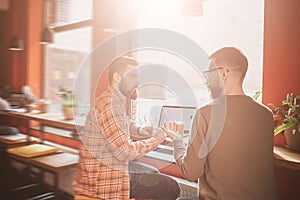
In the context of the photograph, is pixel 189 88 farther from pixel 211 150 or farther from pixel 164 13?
pixel 211 150

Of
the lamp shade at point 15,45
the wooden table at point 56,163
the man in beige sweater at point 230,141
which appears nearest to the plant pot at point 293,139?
the man in beige sweater at point 230,141

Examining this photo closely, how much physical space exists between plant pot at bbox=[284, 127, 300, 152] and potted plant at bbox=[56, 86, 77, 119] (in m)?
1.20

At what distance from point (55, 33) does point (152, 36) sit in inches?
71.9

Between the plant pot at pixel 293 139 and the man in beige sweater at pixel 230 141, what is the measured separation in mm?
428

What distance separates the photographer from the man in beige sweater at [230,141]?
47.8 inches

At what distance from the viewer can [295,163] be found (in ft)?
4.54

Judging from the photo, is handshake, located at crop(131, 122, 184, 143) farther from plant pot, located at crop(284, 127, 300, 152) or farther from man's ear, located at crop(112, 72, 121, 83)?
plant pot, located at crop(284, 127, 300, 152)

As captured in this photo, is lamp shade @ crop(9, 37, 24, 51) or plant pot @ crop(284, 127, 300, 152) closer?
lamp shade @ crop(9, 37, 24, 51)

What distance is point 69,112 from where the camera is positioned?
1.06 meters

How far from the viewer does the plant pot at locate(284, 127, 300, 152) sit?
62.4 inches

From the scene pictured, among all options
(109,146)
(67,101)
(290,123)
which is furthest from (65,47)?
(290,123)

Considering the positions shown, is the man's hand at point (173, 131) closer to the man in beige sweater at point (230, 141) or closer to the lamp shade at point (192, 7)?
the man in beige sweater at point (230, 141)

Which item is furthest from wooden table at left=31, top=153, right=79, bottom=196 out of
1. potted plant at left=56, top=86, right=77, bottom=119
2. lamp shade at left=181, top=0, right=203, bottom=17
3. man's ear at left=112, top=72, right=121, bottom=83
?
lamp shade at left=181, top=0, right=203, bottom=17

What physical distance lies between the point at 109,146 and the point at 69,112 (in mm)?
353
